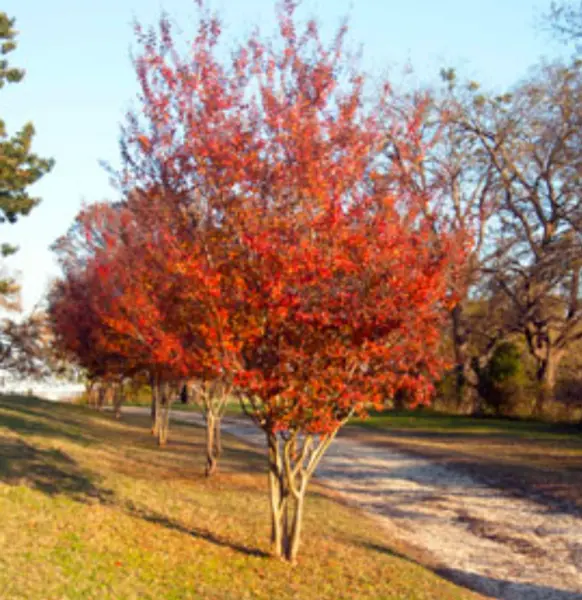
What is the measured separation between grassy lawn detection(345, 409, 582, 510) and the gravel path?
794mm

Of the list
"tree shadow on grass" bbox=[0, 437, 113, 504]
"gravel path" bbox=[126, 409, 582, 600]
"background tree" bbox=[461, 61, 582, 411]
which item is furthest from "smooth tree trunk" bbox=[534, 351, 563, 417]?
"tree shadow on grass" bbox=[0, 437, 113, 504]

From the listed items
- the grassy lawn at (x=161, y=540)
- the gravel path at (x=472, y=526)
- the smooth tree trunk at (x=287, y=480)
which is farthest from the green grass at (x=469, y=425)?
the smooth tree trunk at (x=287, y=480)

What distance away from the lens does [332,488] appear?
1653cm

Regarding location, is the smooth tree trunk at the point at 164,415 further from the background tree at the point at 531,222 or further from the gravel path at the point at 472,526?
the background tree at the point at 531,222

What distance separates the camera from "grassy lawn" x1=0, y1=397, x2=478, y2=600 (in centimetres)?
718

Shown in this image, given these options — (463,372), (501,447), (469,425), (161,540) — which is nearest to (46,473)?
(161,540)

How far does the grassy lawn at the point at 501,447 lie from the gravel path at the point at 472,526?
2.60 ft

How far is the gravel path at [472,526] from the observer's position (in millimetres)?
9641

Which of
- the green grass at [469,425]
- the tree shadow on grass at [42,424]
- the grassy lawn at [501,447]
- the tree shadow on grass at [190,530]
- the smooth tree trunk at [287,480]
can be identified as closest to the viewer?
the smooth tree trunk at [287,480]

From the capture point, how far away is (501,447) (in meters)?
23.4

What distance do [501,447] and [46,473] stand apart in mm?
15414

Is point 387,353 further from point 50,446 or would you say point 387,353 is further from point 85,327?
point 85,327

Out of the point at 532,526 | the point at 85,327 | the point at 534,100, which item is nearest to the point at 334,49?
the point at 532,526

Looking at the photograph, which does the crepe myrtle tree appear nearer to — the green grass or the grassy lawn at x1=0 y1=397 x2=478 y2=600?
the grassy lawn at x1=0 y1=397 x2=478 y2=600
